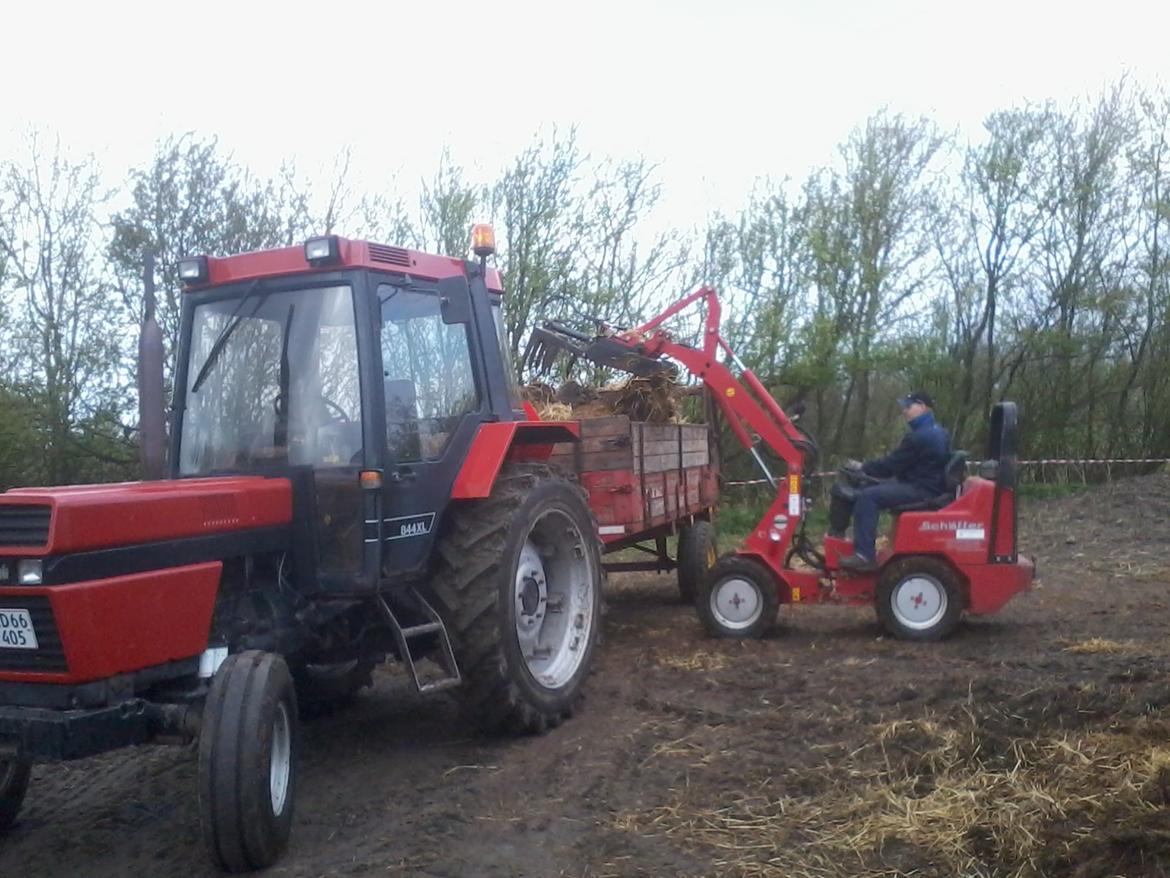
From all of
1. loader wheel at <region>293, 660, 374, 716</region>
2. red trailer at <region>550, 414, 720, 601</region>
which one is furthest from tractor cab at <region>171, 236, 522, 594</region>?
red trailer at <region>550, 414, 720, 601</region>

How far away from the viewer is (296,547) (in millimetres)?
5242

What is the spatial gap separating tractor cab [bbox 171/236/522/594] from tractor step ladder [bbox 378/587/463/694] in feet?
0.72

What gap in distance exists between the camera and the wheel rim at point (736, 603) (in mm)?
8125

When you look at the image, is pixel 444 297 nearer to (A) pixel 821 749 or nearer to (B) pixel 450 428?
(B) pixel 450 428

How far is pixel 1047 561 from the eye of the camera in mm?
12328

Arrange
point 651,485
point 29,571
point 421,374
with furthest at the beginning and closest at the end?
point 651,485 → point 421,374 → point 29,571

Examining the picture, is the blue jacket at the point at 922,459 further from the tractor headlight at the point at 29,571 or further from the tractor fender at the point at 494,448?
the tractor headlight at the point at 29,571

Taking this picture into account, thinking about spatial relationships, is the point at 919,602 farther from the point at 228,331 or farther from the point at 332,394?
the point at 228,331

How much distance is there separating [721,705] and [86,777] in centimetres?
322

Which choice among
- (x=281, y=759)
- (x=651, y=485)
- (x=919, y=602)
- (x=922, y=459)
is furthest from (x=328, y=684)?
(x=922, y=459)

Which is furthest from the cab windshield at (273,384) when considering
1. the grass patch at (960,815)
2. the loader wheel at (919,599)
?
the loader wheel at (919,599)

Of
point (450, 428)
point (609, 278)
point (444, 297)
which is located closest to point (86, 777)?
point (450, 428)

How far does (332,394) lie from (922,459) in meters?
4.44

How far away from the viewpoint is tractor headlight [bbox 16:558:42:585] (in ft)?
13.2
